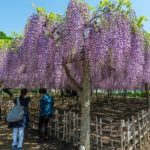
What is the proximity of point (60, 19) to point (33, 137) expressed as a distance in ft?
14.7

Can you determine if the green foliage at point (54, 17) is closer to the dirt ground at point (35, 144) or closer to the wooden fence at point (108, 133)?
the wooden fence at point (108, 133)

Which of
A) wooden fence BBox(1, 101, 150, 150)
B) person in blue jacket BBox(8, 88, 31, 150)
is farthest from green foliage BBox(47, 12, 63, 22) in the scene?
wooden fence BBox(1, 101, 150, 150)

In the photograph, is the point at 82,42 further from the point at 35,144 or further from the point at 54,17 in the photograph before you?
the point at 35,144

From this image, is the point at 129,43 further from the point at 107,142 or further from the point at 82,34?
the point at 107,142

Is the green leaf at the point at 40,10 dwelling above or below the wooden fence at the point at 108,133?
above

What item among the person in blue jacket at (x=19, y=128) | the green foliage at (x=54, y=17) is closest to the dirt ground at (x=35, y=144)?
the person in blue jacket at (x=19, y=128)

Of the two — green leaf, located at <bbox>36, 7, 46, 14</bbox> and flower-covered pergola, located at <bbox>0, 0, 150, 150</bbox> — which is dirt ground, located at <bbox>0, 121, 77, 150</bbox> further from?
green leaf, located at <bbox>36, 7, 46, 14</bbox>

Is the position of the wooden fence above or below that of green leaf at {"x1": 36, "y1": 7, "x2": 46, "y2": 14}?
below

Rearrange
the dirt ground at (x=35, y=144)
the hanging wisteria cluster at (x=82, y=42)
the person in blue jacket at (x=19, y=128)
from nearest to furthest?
the hanging wisteria cluster at (x=82, y=42) → the person in blue jacket at (x=19, y=128) → the dirt ground at (x=35, y=144)

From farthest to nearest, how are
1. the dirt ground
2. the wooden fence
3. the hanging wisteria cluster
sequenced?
the dirt ground, the wooden fence, the hanging wisteria cluster

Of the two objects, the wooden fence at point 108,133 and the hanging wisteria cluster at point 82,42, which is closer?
the hanging wisteria cluster at point 82,42

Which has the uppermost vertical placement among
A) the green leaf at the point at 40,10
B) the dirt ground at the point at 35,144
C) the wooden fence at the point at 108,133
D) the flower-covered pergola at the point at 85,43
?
the green leaf at the point at 40,10

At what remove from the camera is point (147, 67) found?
1041cm

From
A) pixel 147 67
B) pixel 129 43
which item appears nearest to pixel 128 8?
pixel 129 43
